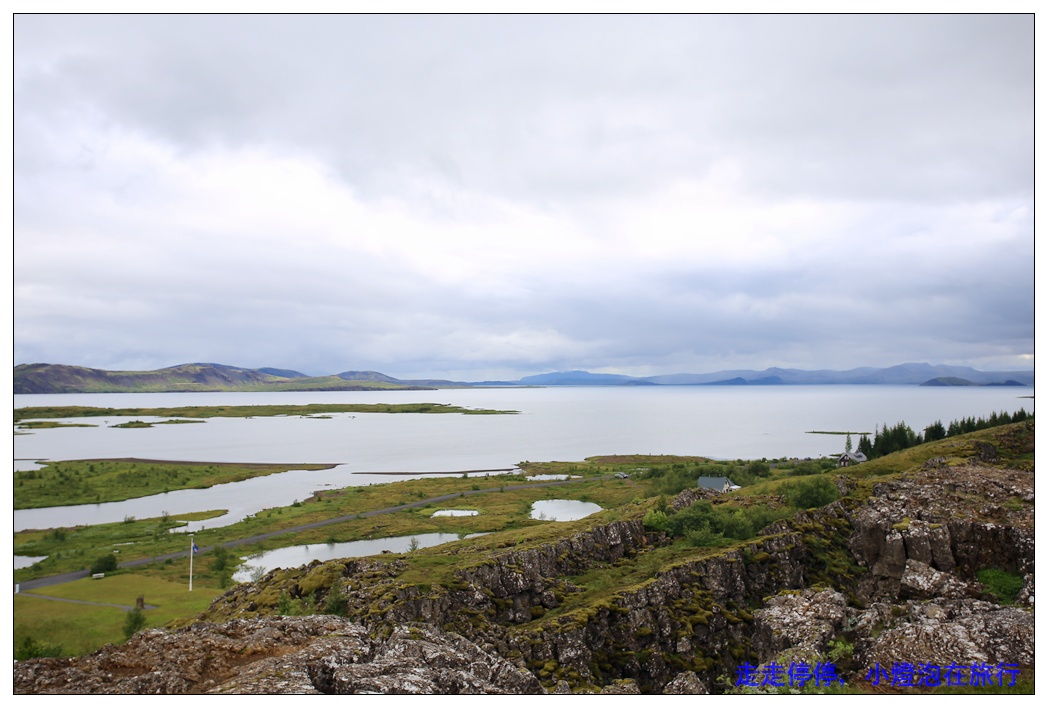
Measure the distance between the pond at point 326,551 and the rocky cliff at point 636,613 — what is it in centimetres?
3117

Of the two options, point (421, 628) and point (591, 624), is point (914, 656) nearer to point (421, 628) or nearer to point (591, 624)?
point (591, 624)

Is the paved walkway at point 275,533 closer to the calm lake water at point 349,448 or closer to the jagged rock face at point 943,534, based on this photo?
the calm lake water at point 349,448

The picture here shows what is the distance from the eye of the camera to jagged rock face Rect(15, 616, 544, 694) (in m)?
11.8

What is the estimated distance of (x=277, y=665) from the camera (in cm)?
A: 1234

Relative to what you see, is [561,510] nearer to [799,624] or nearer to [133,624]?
[133,624]

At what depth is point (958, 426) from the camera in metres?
72.1

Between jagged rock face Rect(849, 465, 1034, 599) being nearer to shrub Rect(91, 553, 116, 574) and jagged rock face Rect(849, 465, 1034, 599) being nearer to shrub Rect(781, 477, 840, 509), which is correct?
shrub Rect(781, 477, 840, 509)

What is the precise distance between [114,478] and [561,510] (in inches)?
3316

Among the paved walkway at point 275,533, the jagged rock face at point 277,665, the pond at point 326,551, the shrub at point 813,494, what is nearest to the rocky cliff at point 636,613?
the jagged rock face at point 277,665

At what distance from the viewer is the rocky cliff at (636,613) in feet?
41.8

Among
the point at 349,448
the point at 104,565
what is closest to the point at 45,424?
the point at 349,448

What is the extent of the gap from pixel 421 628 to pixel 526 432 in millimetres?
180409
